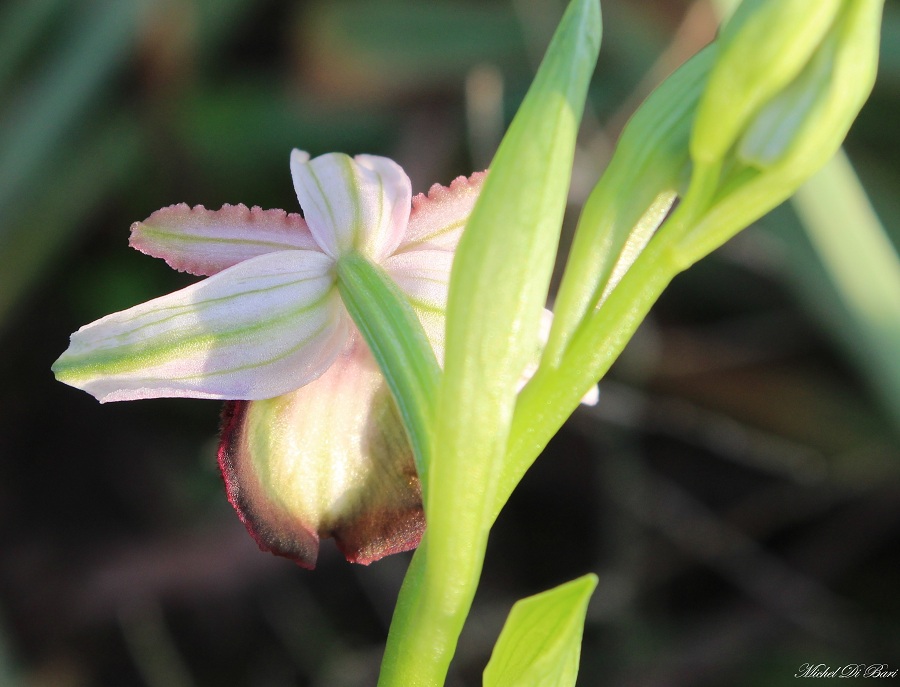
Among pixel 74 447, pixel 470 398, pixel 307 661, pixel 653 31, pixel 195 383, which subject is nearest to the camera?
pixel 470 398

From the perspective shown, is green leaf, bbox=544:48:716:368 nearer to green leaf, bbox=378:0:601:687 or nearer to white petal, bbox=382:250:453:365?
→ green leaf, bbox=378:0:601:687

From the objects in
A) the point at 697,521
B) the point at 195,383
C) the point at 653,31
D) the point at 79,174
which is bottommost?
the point at 697,521

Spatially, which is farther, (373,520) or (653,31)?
(653,31)

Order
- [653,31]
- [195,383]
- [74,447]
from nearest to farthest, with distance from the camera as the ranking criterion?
[195,383]
[74,447]
[653,31]

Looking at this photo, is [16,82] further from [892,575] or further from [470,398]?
[892,575]

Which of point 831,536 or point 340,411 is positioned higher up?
point 340,411

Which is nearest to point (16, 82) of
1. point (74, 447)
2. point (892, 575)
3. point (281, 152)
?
point (281, 152)

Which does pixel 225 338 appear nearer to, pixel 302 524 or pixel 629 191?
pixel 302 524

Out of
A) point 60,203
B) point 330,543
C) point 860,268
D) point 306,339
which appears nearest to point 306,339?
point 306,339

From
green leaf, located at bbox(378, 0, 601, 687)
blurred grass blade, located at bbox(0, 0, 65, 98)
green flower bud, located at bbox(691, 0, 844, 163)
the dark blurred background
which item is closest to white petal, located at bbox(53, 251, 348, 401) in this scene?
green leaf, located at bbox(378, 0, 601, 687)
